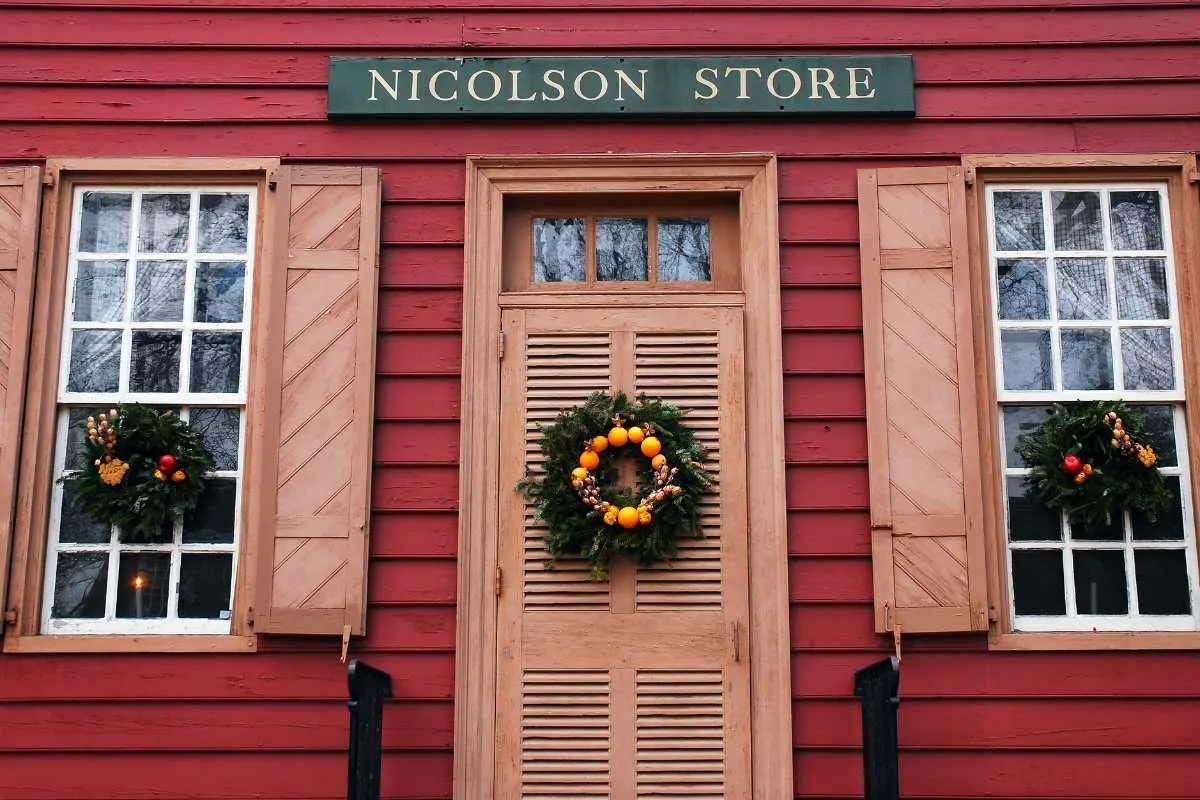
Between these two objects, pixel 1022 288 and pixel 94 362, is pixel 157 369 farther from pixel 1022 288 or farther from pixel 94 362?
pixel 1022 288

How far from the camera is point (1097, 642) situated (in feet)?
15.2

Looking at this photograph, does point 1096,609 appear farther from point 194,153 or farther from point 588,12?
point 194,153

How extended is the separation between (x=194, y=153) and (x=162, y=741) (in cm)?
250

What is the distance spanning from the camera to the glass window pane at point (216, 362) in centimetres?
496

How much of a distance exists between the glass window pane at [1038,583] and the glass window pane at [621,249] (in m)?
2.02

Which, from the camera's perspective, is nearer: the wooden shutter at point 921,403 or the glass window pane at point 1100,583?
the wooden shutter at point 921,403

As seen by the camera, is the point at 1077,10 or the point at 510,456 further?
the point at 1077,10

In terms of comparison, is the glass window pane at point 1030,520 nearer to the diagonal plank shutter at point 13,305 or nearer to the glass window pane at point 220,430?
the glass window pane at point 220,430

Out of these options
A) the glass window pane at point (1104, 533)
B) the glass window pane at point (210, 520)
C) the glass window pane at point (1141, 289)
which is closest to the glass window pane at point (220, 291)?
the glass window pane at point (210, 520)

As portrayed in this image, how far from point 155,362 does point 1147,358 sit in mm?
4272

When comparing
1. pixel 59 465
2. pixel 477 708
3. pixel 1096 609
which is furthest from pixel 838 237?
pixel 59 465

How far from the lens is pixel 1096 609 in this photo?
4.76 meters

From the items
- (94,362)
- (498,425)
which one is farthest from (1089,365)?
(94,362)

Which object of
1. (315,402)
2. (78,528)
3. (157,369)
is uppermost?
(157,369)
